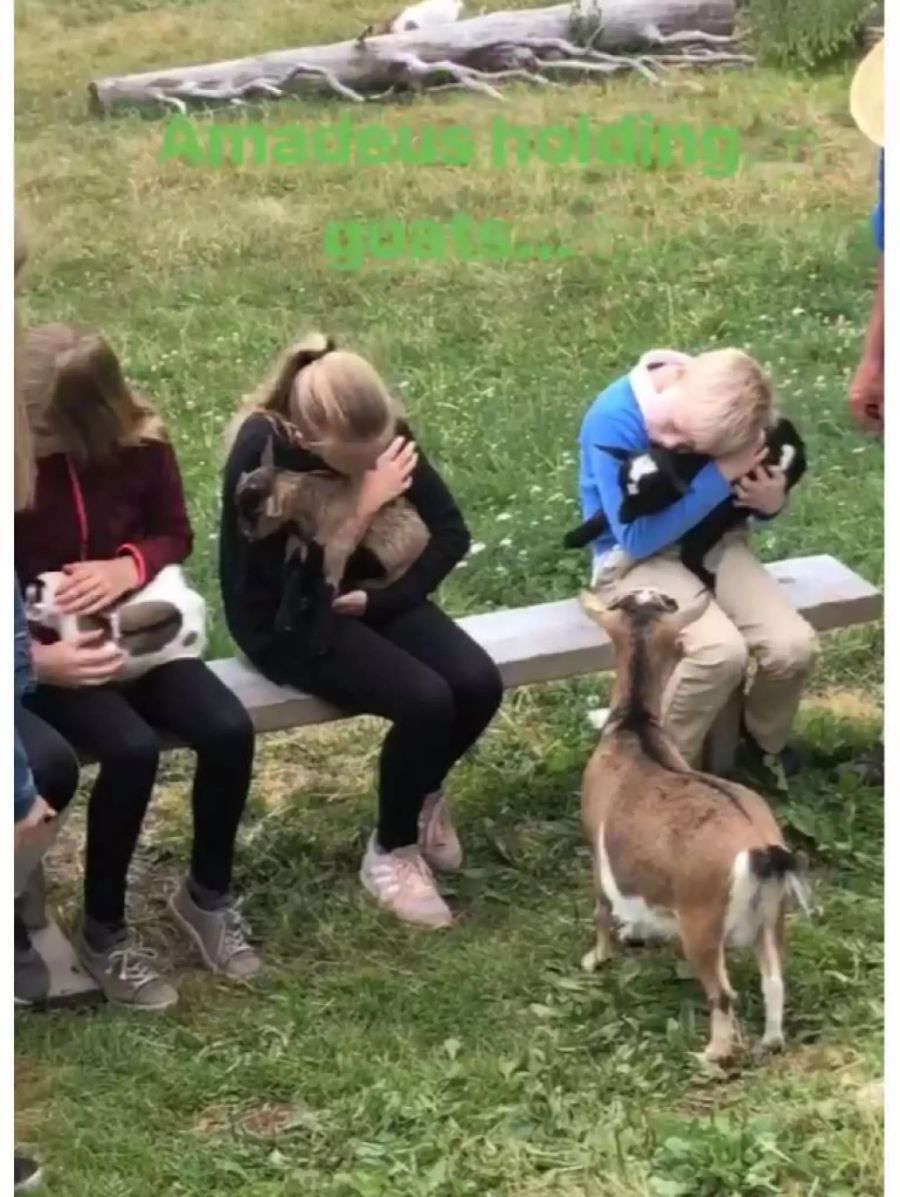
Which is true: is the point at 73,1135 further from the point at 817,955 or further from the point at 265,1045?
the point at 817,955

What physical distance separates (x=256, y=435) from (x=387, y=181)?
8.33 feet

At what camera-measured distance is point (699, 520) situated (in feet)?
11.4

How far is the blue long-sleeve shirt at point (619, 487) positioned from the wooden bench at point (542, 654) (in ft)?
0.72

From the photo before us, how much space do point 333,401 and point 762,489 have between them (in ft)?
2.81

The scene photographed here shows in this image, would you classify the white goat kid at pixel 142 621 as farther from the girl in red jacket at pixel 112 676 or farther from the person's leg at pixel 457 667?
the person's leg at pixel 457 667

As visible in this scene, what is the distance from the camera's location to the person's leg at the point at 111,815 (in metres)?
3.01

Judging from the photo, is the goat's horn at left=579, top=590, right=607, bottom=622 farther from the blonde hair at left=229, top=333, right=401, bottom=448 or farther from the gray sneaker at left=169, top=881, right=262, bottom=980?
the gray sneaker at left=169, top=881, right=262, bottom=980

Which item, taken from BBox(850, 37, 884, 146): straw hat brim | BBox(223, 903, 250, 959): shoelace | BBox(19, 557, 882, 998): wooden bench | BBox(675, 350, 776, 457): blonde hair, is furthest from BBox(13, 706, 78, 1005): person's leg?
BBox(850, 37, 884, 146): straw hat brim

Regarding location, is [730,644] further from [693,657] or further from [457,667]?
[457,667]

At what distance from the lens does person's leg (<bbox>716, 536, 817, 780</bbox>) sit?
352 cm

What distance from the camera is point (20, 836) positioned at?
2.58 meters

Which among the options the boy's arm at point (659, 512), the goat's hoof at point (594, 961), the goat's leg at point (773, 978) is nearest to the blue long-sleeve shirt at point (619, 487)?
the boy's arm at point (659, 512)

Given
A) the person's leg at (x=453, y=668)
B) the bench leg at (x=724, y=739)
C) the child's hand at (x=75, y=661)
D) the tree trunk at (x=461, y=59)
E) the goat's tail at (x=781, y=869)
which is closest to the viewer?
the goat's tail at (x=781, y=869)

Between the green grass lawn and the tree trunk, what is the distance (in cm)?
9
